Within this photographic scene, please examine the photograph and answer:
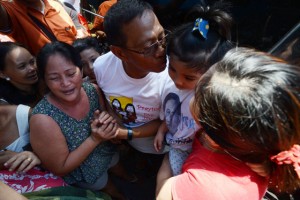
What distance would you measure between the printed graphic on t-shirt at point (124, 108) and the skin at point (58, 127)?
0.10 metres

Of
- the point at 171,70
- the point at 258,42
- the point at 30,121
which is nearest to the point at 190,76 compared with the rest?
the point at 171,70

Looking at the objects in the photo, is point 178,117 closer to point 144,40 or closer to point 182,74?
point 182,74

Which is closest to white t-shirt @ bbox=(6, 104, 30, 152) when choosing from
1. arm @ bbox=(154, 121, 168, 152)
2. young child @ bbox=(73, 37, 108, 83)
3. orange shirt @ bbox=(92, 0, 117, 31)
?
young child @ bbox=(73, 37, 108, 83)

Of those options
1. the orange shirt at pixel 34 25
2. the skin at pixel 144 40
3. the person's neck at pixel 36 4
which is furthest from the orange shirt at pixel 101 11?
the skin at pixel 144 40

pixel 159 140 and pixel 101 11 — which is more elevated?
pixel 101 11

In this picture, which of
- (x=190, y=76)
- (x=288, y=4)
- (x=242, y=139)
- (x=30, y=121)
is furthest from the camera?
(x=288, y=4)

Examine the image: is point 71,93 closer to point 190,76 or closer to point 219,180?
point 190,76

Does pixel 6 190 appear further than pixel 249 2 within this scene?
No

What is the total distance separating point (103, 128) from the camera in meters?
1.65

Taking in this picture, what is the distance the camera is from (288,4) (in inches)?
138

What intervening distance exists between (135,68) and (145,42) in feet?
0.64

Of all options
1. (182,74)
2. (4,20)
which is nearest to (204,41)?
(182,74)

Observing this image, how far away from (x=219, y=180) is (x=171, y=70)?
581 mm

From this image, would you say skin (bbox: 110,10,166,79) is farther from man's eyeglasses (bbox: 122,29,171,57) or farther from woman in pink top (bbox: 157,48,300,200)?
woman in pink top (bbox: 157,48,300,200)
